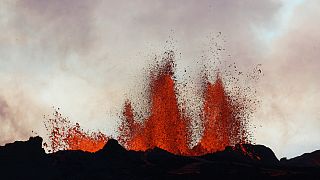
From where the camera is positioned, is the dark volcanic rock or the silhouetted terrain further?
the dark volcanic rock

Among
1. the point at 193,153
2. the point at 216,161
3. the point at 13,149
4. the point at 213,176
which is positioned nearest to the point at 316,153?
the point at 193,153

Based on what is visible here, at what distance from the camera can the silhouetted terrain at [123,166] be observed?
83.3 meters

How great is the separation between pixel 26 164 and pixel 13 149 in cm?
386

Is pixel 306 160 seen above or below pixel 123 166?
above

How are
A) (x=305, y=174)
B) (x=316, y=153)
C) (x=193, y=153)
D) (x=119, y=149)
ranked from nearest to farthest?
(x=305, y=174) → (x=119, y=149) → (x=193, y=153) → (x=316, y=153)

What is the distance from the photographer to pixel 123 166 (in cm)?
8894

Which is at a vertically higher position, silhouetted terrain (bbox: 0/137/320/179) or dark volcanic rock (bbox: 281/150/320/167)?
dark volcanic rock (bbox: 281/150/320/167)

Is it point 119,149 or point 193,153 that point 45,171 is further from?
point 193,153

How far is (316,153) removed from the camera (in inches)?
5015

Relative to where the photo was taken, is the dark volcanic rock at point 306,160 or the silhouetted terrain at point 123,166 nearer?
the silhouetted terrain at point 123,166

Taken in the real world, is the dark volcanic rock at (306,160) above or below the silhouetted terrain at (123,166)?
above

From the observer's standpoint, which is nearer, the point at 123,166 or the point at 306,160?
the point at 123,166

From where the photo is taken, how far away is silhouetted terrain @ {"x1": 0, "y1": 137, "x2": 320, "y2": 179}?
83.3m

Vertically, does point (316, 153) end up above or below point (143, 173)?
above
